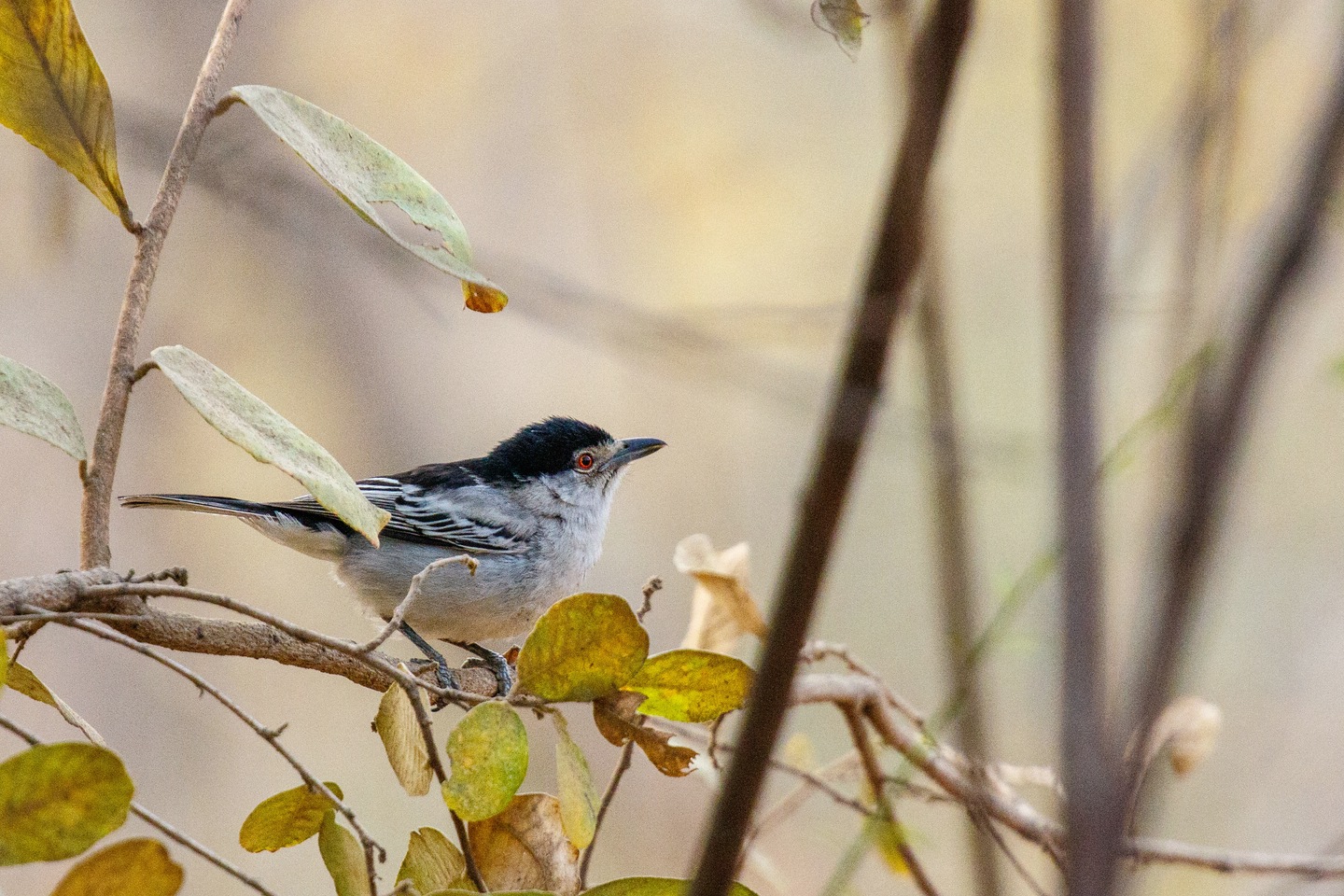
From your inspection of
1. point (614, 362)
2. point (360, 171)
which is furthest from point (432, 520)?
point (614, 362)

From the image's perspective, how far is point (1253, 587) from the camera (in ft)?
26.1

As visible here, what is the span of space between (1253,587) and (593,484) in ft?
17.6

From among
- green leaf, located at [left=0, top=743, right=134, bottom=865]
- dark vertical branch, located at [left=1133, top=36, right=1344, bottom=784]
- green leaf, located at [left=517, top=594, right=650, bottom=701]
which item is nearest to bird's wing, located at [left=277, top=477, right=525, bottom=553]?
green leaf, located at [left=517, top=594, right=650, bottom=701]

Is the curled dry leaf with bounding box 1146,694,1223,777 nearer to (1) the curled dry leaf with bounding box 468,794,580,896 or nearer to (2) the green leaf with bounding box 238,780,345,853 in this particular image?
(1) the curled dry leaf with bounding box 468,794,580,896

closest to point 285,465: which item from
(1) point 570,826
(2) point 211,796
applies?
(1) point 570,826

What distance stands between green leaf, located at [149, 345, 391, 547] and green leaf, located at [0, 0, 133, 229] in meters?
0.31

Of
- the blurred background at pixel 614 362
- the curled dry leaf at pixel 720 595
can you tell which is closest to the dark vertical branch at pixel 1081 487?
the curled dry leaf at pixel 720 595

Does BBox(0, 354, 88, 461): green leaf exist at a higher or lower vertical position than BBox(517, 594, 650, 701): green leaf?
higher

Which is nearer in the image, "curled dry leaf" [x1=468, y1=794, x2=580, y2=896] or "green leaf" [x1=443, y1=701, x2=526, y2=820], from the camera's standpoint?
"green leaf" [x1=443, y1=701, x2=526, y2=820]

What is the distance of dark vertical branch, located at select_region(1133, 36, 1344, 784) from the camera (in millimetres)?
622

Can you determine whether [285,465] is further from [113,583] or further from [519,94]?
[519,94]

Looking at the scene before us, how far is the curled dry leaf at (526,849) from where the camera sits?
5.09ft

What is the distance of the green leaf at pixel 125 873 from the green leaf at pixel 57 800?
6cm

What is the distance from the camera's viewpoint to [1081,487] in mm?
727
